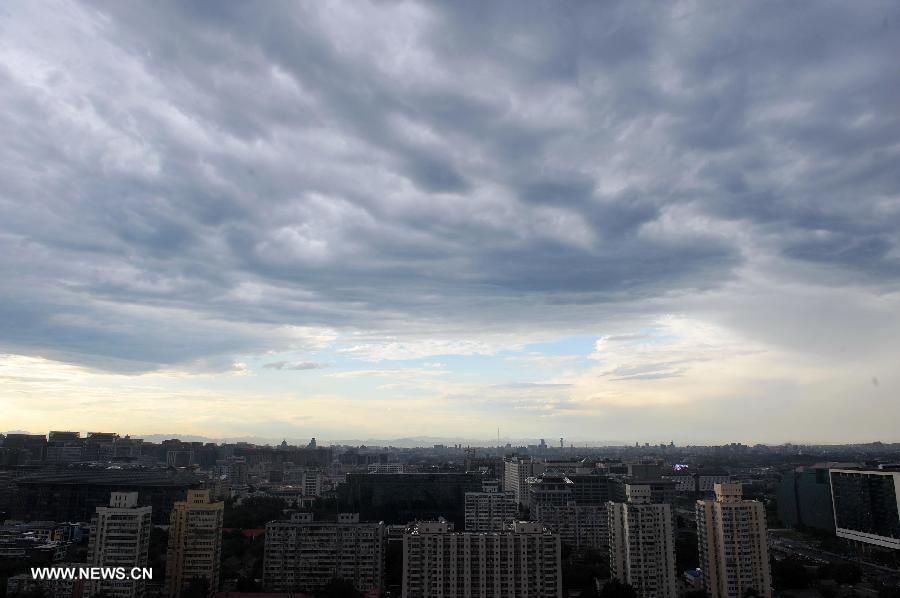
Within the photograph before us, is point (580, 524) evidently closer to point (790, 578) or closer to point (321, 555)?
point (790, 578)

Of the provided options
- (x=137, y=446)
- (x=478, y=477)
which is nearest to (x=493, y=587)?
(x=478, y=477)

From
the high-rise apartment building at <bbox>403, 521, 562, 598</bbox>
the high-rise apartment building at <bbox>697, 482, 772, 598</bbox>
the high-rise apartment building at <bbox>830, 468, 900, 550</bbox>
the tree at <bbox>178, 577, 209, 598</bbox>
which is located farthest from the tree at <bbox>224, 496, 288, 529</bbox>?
the high-rise apartment building at <bbox>830, 468, 900, 550</bbox>

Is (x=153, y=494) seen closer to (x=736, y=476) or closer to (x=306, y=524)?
(x=306, y=524)

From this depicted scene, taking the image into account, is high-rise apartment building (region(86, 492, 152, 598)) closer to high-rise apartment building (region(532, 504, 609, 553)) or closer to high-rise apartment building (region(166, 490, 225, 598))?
high-rise apartment building (region(166, 490, 225, 598))

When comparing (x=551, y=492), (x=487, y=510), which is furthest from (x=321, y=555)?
(x=551, y=492)

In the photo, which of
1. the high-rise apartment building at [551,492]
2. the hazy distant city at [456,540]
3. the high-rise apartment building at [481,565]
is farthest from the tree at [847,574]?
the high-rise apartment building at [551,492]

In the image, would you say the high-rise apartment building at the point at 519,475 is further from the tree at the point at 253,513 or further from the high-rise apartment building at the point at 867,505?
the high-rise apartment building at the point at 867,505
